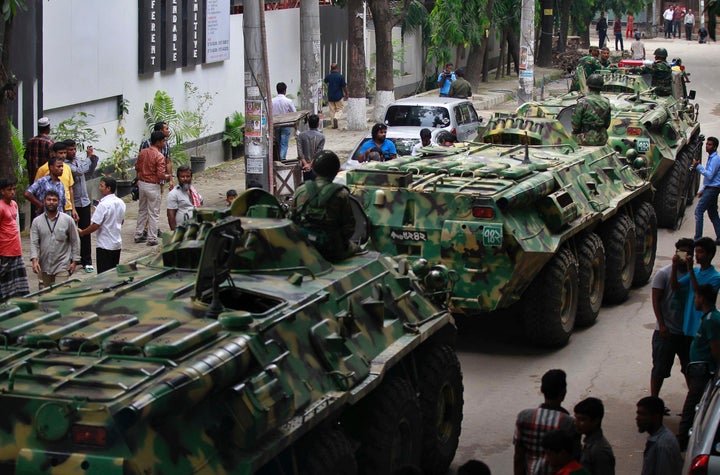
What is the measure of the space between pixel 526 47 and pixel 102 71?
37.7ft

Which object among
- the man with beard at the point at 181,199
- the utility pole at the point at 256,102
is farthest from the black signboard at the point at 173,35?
the man with beard at the point at 181,199

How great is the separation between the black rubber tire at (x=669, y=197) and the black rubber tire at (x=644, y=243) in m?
2.93

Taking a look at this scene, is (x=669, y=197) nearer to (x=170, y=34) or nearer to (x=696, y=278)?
(x=696, y=278)

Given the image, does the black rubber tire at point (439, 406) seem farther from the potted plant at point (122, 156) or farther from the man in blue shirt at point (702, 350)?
the potted plant at point (122, 156)

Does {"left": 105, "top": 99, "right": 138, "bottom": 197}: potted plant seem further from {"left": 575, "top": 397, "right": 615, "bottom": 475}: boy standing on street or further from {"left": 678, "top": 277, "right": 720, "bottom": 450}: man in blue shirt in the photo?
{"left": 575, "top": 397, "right": 615, "bottom": 475}: boy standing on street

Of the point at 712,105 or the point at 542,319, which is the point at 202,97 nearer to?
the point at 542,319

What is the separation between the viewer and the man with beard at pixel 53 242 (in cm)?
1213

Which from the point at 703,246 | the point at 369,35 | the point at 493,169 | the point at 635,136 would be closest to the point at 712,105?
the point at 369,35

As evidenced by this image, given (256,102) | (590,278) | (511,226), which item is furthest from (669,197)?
(511,226)

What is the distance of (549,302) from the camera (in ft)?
41.5

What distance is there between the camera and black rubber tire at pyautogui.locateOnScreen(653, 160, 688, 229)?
19.0 meters

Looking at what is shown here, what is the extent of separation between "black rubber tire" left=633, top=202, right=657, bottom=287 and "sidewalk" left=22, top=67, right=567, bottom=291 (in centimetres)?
605

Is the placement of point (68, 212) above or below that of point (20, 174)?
below

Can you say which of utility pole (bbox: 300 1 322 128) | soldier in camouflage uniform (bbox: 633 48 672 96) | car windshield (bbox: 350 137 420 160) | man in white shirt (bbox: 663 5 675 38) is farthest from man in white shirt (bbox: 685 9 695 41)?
car windshield (bbox: 350 137 420 160)
